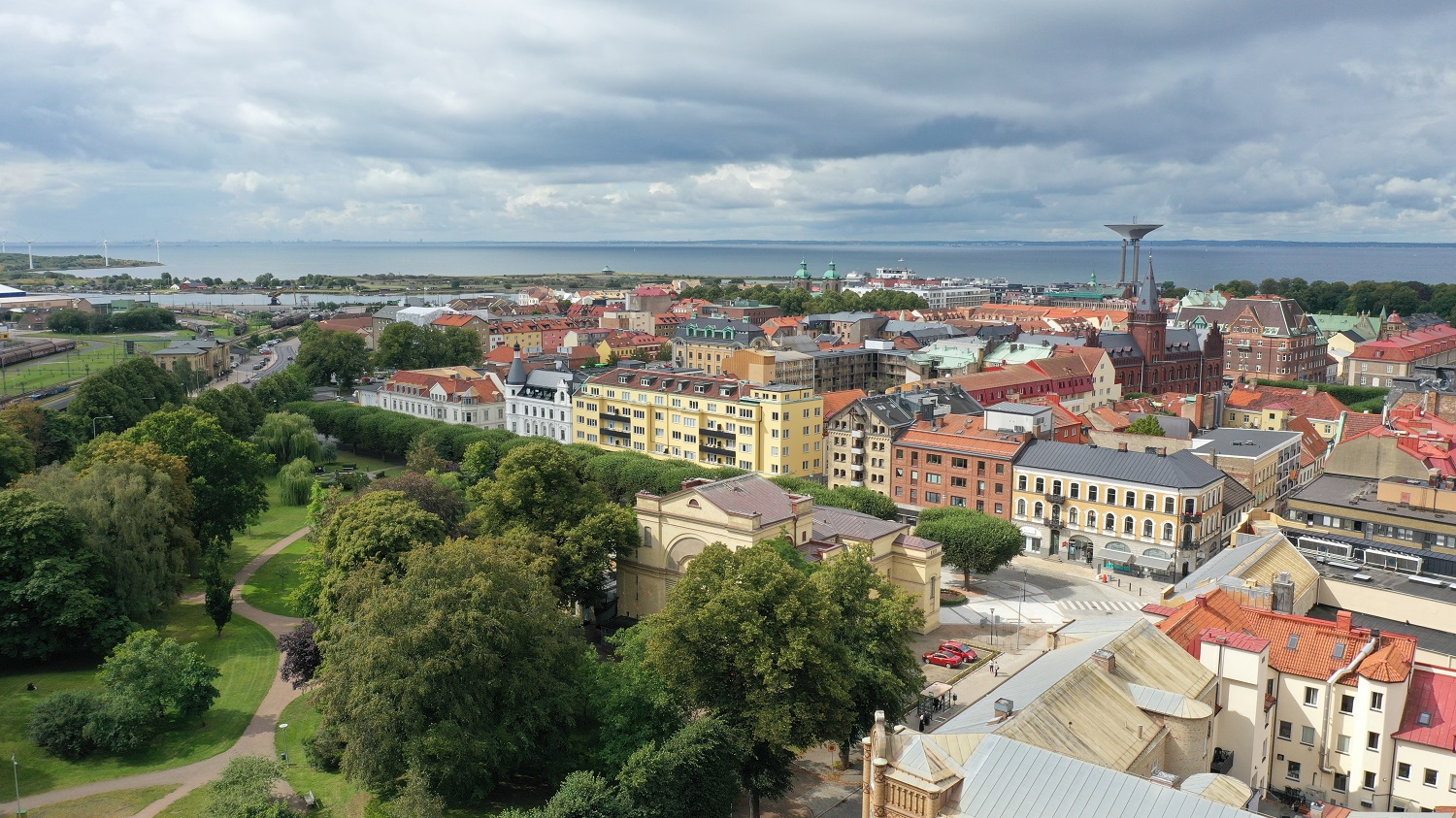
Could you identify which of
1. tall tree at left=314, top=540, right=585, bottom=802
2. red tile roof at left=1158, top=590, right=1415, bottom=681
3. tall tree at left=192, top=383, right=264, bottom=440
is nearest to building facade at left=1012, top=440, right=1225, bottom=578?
red tile roof at left=1158, top=590, right=1415, bottom=681

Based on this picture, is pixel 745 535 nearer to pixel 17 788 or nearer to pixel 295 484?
pixel 17 788

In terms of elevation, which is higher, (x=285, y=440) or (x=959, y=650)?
(x=285, y=440)

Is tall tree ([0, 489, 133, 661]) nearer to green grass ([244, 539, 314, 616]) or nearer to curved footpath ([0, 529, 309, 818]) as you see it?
curved footpath ([0, 529, 309, 818])

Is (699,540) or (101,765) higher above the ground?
(699,540)

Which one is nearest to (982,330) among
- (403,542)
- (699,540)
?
(699,540)

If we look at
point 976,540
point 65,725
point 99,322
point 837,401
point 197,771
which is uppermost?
point 99,322

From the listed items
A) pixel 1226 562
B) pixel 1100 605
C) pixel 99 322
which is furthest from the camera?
pixel 99 322

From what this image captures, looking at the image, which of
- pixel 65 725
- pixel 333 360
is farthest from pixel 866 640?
pixel 333 360

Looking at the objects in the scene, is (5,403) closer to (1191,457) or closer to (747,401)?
(747,401)
